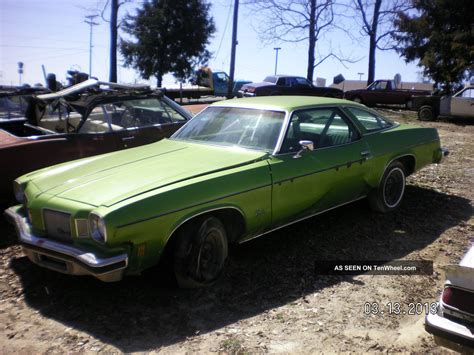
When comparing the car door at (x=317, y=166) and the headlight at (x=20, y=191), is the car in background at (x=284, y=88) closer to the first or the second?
the car door at (x=317, y=166)

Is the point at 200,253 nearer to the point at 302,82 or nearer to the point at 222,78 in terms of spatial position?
the point at 302,82

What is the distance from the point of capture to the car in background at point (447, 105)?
16.0 meters

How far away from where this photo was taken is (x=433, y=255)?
14.5 feet

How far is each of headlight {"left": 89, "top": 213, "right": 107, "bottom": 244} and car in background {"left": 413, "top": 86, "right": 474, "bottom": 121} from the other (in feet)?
51.3

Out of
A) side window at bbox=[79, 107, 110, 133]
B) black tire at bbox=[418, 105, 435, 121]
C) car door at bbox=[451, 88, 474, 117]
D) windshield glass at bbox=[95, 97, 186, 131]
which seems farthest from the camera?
black tire at bbox=[418, 105, 435, 121]

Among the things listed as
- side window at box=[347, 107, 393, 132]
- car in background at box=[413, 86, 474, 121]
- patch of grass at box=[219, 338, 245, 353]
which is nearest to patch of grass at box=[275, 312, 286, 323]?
patch of grass at box=[219, 338, 245, 353]

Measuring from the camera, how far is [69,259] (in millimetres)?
3225

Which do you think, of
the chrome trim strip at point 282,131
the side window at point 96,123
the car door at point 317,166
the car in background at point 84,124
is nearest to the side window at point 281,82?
the car in background at point 84,124

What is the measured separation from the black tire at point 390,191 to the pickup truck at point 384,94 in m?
17.7

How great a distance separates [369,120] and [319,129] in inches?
37.2

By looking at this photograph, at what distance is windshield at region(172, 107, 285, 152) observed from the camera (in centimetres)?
435

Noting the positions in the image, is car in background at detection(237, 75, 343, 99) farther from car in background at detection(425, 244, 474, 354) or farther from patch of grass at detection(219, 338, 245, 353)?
car in background at detection(425, 244, 474, 354)
